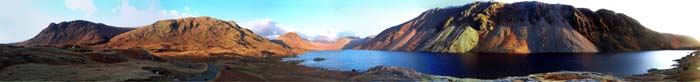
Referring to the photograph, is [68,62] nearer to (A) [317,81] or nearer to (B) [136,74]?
(B) [136,74]

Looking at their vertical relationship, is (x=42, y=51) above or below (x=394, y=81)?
above

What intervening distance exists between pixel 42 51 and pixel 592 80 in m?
101

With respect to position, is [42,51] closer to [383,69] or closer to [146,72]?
[146,72]

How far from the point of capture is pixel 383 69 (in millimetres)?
107688

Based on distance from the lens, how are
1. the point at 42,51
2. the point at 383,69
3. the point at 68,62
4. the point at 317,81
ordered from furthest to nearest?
the point at 383,69 < the point at 42,51 < the point at 68,62 < the point at 317,81

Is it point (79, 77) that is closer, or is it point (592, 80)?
point (79, 77)

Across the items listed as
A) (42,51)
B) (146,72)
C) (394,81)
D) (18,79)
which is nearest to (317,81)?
(394,81)

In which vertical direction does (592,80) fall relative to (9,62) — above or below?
below

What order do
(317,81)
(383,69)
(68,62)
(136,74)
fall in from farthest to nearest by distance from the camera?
(383,69) → (68,62) → (317,81) → (136,74)

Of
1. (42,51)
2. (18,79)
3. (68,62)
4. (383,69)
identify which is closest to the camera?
(18,79)

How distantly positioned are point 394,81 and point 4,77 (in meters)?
54.0

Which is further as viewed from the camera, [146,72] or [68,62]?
[68,62]

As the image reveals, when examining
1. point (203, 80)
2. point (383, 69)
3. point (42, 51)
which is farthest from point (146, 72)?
point (383, 69)

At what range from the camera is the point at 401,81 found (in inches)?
3349
